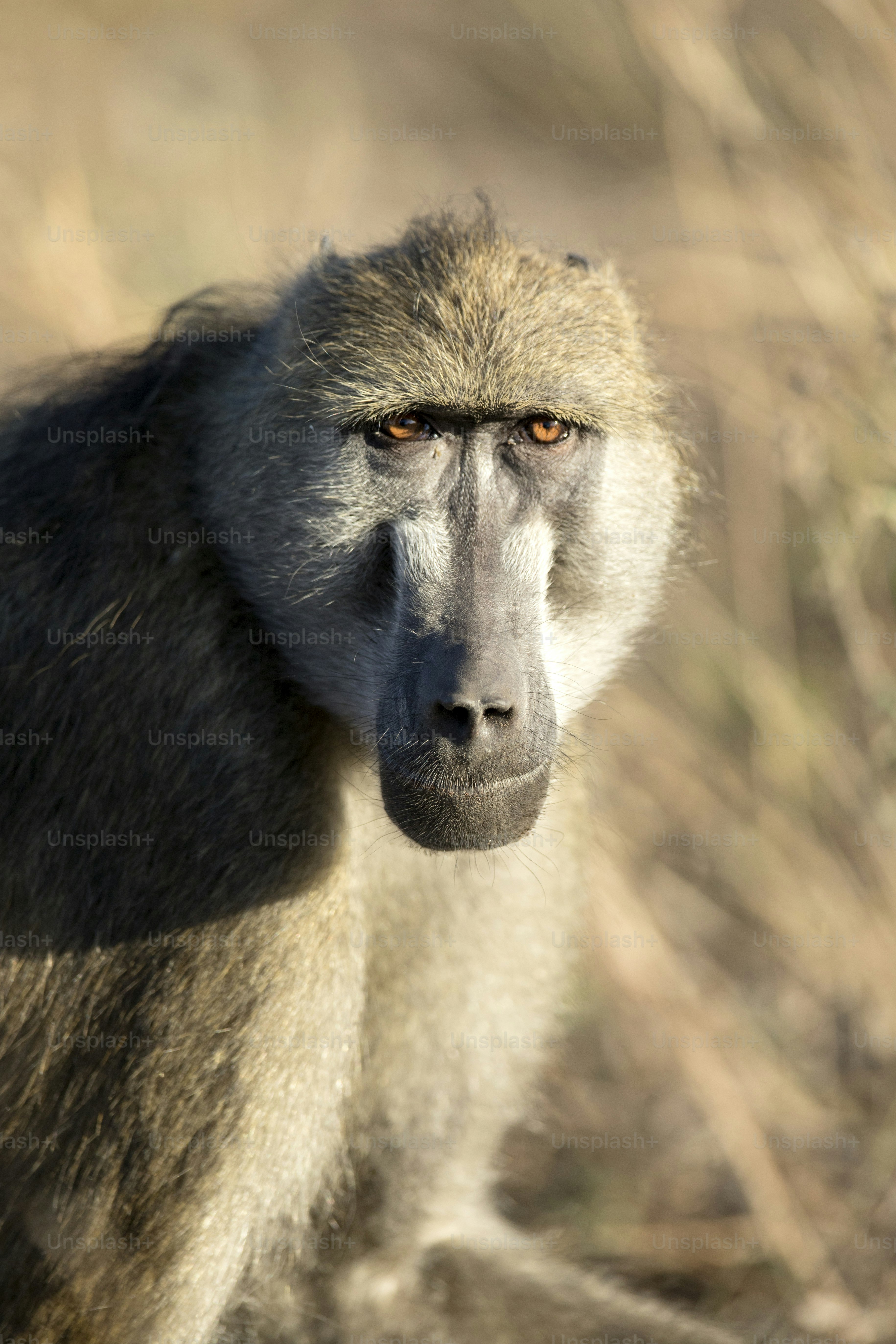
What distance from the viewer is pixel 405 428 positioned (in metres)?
2.30

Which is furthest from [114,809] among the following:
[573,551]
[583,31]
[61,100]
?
[61,100]

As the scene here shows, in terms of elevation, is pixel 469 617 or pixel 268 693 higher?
pixel 469 617

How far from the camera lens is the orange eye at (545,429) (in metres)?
2.34

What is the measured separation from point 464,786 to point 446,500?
53 centimetres

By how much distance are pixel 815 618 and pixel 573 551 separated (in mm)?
2645

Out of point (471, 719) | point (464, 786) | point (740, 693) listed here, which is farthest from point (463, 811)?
point (740, 693)

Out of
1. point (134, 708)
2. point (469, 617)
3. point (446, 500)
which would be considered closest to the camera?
point (469, 617)

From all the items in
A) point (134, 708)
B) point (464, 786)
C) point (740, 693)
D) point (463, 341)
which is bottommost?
point (740, 693)

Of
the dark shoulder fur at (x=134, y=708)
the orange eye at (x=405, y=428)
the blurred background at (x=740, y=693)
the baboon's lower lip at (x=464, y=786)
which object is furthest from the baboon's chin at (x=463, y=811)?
the blurred background at (x=740, y=693)

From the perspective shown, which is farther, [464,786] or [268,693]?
[268,693]

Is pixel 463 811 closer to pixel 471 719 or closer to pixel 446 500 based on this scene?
pixel 471 719

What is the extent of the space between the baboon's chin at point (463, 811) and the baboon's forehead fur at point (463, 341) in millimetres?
666

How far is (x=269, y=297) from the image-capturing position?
9.29 ft

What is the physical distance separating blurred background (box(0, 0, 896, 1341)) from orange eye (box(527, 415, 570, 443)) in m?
0.46
